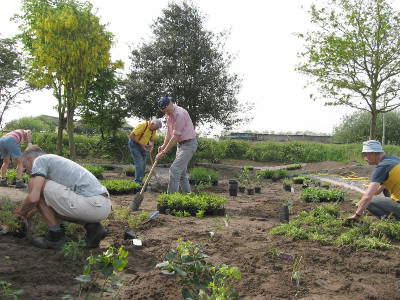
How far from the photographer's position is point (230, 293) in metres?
2.19

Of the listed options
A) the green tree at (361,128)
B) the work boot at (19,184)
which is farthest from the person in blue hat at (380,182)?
the green tree at (361,128)

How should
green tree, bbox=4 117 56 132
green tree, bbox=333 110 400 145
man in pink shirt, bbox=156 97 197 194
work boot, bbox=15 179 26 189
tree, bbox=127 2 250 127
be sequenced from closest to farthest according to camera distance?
man in pink shirt, bbox=156 97 197 194 → work boot, bbox=15 179 26 189 → tree, bbox=127 2 250 127 → green tree, bbox=4 117 56 132 → green tree, bbox=333 110 400 145

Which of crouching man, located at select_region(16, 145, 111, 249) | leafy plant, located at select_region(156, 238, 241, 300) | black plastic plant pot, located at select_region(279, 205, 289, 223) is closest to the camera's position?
leafy plant, located at select_region(156, 238, 241, 300)

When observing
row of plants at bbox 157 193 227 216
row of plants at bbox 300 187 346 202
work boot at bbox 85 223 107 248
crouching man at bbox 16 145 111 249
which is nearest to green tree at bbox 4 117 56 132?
row of plants at bbox 157 193 227 216

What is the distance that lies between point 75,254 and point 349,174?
14.0 m

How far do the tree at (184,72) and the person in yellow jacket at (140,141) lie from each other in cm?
834

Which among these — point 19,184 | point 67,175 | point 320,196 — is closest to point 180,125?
point 320,196

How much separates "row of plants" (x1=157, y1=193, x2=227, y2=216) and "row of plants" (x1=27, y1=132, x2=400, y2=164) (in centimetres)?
1308

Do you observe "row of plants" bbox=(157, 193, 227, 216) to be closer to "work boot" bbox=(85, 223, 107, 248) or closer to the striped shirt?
"work boot" bbox=(85, 223, 107, 248)

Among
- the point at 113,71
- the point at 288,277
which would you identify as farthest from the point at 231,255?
the point at 113,71

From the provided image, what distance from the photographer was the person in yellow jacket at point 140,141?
29.6 ft

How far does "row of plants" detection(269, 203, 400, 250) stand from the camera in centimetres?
408

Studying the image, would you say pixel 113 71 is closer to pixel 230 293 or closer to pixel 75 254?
pixel 75 254

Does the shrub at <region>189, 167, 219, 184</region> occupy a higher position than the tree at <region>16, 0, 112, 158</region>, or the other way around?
the tree at <region>16, 0, 112, 158</region>
